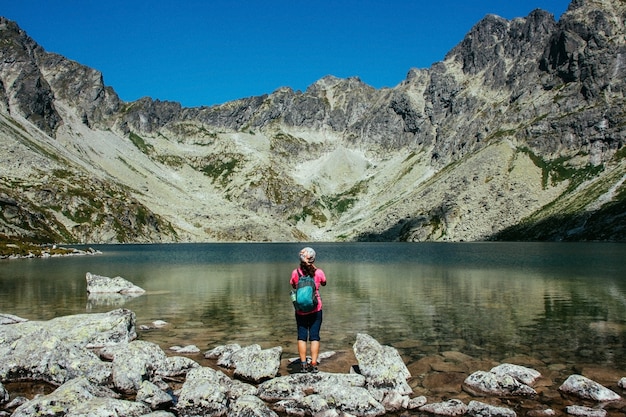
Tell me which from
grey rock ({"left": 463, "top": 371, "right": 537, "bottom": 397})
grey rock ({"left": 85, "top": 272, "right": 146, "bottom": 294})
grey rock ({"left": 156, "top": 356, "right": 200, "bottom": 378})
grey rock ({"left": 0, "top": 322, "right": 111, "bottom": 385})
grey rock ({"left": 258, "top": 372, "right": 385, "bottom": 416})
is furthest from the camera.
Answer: grey rock ({"left": 85, "top": 272, "right": 146, "bottom": 294})

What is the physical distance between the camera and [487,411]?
49.9ft

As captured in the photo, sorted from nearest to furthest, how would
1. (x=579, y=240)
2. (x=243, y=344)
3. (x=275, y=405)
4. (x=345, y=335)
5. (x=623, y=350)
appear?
1. (x=275, y=405)
2. (x=623, y=350)
3. (x=243, y=344)
4. (x=345, y=335)
5. (x=579, y=240)

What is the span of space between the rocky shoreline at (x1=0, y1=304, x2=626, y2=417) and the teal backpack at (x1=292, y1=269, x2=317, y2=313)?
8.06ft

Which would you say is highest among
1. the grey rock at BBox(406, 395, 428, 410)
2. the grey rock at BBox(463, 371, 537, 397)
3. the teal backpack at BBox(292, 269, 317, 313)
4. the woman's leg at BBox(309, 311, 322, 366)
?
the teal backpack at BBox(292, 269, 317, 313)

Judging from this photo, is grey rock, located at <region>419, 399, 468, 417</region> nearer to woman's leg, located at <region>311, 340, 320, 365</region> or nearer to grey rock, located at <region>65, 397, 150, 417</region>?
woman's leg, located at <region>311, 340, 320, 365</region>

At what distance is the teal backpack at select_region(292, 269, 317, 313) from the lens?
60.9ft

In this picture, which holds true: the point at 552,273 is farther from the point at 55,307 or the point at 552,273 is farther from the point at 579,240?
the point at 579,240

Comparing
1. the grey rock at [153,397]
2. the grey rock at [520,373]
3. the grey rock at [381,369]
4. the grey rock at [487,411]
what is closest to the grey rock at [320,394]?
the grey rock at [381,369]

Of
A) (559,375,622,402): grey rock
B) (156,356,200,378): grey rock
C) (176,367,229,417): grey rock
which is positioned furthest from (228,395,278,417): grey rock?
(559,375,622,402): grey rock

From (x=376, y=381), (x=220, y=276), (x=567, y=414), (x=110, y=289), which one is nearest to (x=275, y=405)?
(x=376, y=381)

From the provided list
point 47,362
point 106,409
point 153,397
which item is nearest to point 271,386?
point 153,397

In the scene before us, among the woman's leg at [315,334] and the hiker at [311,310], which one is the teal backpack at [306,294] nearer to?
the hiker at [311,310]

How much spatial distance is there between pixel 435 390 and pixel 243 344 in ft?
37.9

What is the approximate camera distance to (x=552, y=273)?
69.6m
